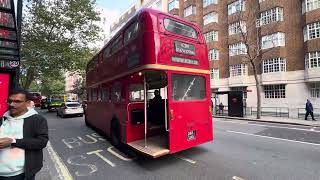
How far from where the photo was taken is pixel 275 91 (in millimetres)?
26469

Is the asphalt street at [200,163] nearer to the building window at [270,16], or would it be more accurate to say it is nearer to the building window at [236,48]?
the building window at [270,16]

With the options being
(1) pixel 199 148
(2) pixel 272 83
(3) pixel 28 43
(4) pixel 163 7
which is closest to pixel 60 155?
(1) pixel 199 148

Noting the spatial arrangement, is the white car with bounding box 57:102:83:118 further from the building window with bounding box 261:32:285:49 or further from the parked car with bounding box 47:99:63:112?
the building window with bounding box 261:32:285:49

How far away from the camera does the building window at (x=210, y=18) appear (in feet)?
109

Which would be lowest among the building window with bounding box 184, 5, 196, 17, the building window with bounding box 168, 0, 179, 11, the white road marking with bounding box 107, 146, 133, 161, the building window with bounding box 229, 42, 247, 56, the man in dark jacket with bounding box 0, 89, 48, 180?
the white road marking with bounding box 107, 146, 133, 161

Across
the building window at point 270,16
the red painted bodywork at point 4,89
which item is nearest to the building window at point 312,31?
the building window at point 270,16

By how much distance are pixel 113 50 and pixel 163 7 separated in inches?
1467

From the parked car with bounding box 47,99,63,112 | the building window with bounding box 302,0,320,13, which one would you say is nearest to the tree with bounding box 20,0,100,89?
the parked car with bounding box 47,99,63,112

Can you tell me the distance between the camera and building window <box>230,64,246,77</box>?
29655mm

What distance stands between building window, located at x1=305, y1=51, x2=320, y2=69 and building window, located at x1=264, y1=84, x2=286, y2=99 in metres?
3.49

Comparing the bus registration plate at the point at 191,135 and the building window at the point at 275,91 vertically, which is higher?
the building window at the point at 275,91

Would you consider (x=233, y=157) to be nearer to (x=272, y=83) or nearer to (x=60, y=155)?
A: (x=60, y=155)

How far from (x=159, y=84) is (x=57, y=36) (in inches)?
843

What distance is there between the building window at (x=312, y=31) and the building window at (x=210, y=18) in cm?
1247
